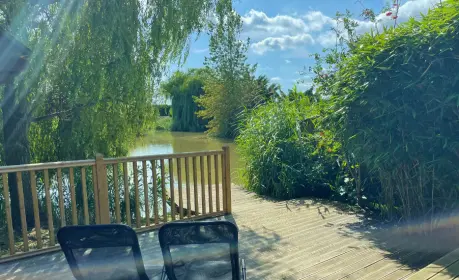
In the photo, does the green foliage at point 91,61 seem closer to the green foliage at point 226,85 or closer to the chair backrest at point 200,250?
the chair backrest at point 200,250

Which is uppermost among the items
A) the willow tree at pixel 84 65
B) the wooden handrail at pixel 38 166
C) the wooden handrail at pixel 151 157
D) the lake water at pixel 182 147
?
the willow tree at pixel 84 65

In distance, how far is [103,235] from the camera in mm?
1768

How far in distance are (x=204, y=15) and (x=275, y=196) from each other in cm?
323

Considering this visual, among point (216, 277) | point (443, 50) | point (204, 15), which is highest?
point (204, 15)

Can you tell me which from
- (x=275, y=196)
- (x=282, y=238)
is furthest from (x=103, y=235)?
(x=275, y=196)

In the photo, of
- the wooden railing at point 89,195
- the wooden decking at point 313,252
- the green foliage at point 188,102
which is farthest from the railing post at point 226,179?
the green foliage at point 188,102

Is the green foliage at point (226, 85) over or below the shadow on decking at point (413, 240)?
over

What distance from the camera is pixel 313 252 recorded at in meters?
3.25

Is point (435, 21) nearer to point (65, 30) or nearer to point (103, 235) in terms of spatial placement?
point (103, 235)

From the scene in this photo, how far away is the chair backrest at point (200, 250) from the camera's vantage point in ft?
5.84

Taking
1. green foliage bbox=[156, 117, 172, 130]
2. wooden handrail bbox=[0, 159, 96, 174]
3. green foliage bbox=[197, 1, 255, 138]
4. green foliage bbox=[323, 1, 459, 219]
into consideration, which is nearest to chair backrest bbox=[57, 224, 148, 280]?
wooden handrail bbox=[0, 159, 96, 174]

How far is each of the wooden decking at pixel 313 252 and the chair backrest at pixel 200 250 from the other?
0.34m

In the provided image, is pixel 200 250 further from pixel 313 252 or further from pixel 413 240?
pixel 413 240

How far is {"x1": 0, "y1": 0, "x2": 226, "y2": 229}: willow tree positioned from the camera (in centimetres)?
412
